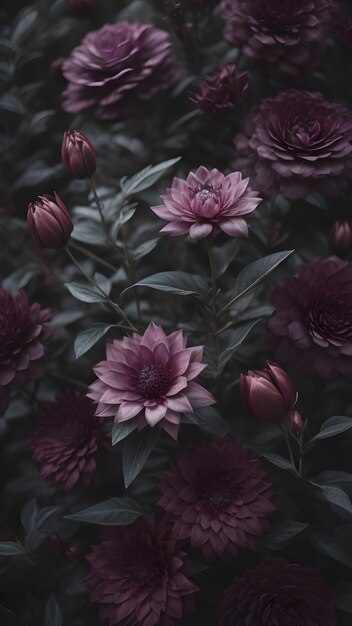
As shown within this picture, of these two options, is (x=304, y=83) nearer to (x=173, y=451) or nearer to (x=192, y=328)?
(x=192, y=328)

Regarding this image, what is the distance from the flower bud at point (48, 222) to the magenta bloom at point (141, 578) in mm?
341

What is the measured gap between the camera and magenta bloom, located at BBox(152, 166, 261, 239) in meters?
0.63

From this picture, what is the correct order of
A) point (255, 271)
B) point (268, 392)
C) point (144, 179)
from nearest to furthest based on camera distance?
point (268, 392), point (255, 271), point (144, 179)

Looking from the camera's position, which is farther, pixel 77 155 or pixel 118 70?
pixel 118 70

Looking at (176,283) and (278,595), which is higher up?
(176,283)

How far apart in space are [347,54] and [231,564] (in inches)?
29.3

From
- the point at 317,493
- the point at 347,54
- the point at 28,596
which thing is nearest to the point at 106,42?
the point at 347,54

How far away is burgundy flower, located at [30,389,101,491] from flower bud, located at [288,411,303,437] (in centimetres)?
24

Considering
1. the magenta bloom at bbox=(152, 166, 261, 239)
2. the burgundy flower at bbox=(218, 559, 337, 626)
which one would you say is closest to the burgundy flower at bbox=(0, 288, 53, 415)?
the magenta bloom at bbox=(152, 166, 261, 239)

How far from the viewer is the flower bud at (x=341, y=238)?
0.79 metres

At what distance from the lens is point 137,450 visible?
648 mm

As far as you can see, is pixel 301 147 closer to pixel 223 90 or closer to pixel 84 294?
pixel 223 90

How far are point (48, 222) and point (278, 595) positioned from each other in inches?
19.2

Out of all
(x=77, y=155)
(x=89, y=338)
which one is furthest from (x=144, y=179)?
(x=89, y=338)
